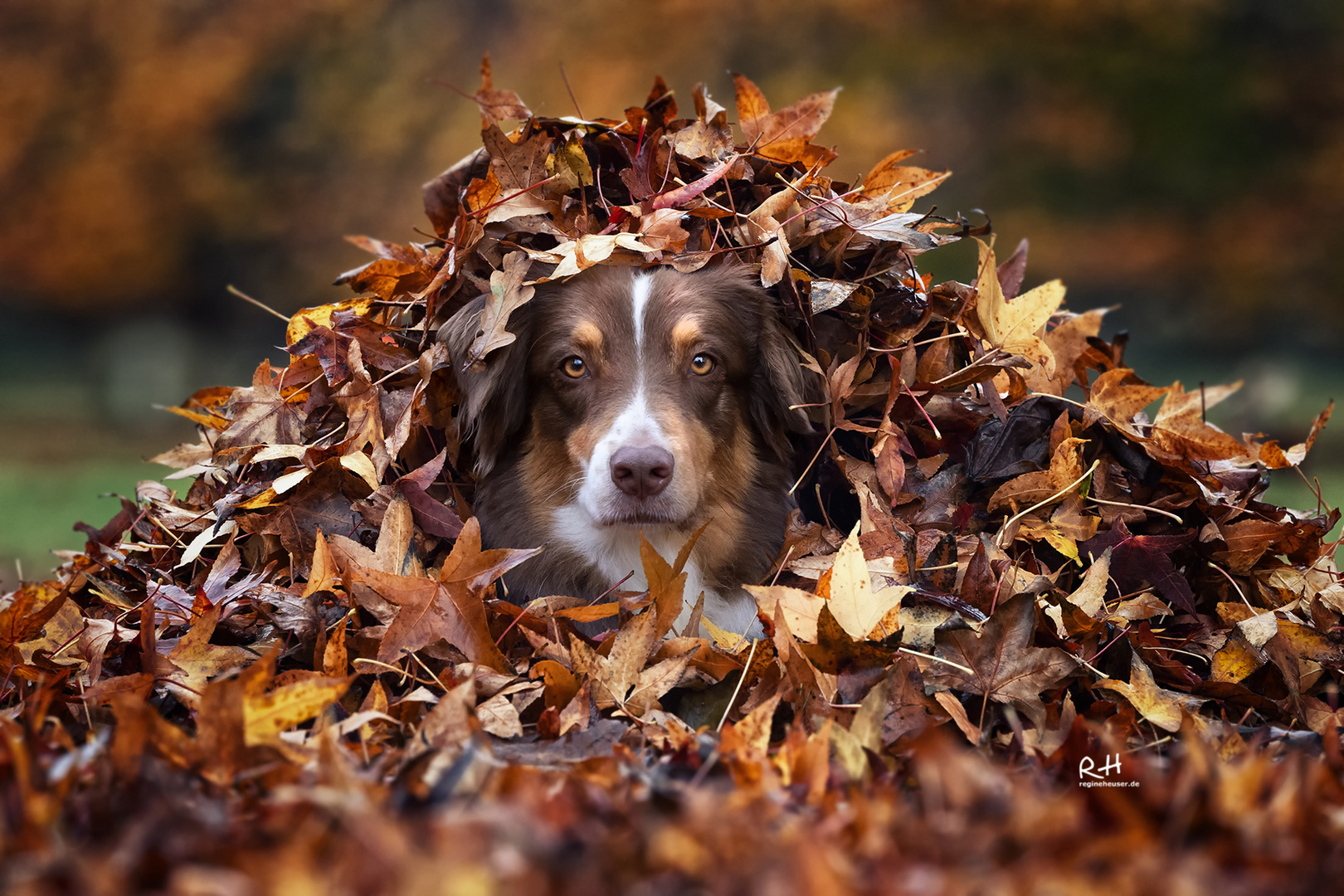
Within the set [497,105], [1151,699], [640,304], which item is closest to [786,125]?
[640,304]

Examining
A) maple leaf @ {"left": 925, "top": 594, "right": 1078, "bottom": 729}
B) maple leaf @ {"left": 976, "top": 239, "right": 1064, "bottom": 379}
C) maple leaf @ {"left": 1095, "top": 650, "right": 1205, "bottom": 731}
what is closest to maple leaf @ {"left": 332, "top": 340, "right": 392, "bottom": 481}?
maple leaf @ {"left": 925, "top": 594, "right": 1078, "bottom": 729}

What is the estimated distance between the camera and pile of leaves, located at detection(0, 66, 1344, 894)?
1359 mm

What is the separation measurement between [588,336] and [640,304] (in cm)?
19

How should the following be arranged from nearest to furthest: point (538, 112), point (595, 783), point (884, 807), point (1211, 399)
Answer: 1. point (884, 807)
2. point (595, 783)
3. point (538, 112)
4. point (1211, 399)

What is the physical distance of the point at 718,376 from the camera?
323 centimetres

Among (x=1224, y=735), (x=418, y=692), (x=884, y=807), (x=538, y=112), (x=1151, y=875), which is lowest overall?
(x=1224, y=735)

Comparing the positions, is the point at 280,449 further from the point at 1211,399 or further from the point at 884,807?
the point at 1211,399

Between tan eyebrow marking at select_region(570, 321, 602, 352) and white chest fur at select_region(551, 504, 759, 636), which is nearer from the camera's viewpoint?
tan eyebrow marking at select_region(570, 321, 602, 352)

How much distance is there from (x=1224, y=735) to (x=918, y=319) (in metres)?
1.35

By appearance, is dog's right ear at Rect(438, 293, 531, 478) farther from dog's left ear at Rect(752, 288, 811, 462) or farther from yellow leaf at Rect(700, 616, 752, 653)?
yellow leaf at Rect(700, 616, 752, 653)

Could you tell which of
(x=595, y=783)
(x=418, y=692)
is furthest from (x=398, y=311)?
(x=595, y=783)

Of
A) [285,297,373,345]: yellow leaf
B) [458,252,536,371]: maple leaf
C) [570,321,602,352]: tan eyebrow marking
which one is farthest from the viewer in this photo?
[285,297,373,345]: yellow leaf

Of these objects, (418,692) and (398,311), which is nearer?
(418,692)

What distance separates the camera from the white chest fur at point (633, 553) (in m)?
3.33
